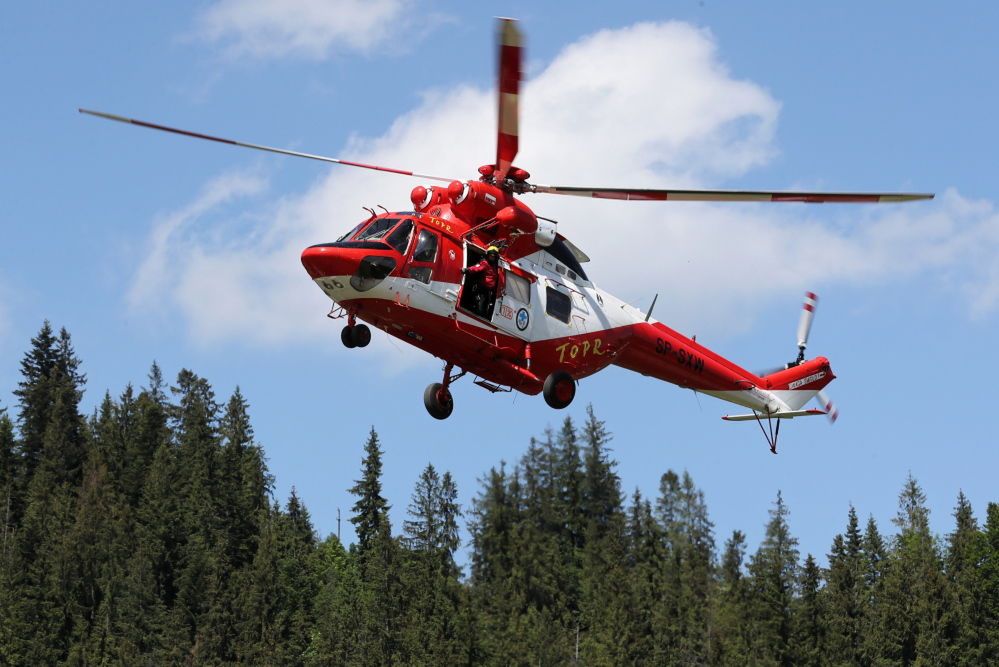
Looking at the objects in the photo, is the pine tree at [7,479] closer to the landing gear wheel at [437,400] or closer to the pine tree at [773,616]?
the pine tree at [773,616]

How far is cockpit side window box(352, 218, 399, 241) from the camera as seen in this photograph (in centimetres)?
3262

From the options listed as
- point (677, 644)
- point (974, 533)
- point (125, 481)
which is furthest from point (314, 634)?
point (974, 533)

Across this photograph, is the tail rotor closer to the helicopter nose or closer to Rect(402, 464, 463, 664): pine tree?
the helicopter nose

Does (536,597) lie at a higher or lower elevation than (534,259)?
higher

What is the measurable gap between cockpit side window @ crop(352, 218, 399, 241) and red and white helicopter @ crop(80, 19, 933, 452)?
20 mm

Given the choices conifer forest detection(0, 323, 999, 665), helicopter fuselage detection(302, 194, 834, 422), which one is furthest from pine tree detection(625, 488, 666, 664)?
helicopter fuselage detection(302, 194, 834, 422)

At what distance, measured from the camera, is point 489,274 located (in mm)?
33438

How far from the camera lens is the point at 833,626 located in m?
90.6

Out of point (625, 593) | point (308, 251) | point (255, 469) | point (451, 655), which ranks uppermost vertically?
point (255, 469)

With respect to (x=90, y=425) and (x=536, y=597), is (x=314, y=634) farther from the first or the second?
(x=90, y=425)

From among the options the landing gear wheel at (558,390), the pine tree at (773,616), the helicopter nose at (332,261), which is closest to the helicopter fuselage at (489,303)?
the helicopter nose at (332,261)

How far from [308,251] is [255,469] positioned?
94276 mm

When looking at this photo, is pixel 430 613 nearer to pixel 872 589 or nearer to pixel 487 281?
pixel 872 589

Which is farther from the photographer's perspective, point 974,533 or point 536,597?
point 536,597
